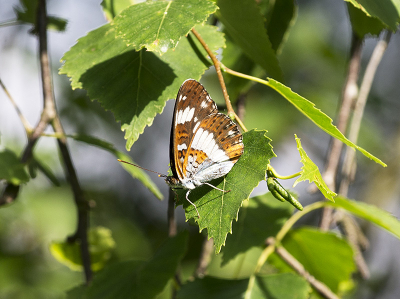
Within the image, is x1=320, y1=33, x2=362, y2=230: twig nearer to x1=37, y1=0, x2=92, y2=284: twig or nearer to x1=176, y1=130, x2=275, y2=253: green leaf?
x1=176, y1=130, x2=275, y2=253: green leaf

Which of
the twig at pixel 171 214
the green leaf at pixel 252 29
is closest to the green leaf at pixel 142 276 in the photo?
the twig at pixel 171 214

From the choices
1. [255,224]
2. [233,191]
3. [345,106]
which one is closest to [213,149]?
[233,191]

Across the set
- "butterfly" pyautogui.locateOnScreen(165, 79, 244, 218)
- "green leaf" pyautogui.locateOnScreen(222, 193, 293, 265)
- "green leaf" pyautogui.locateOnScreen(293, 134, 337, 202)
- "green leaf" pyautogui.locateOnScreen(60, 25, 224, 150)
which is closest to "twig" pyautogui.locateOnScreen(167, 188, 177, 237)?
"green leaf" pyautogui.locateOnScreen(222, 193, 293, 265)

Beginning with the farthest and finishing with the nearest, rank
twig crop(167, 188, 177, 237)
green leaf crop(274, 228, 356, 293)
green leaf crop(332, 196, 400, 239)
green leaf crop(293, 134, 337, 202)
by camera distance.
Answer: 1. green leaf crop(274, 228, 356, 293)
2. twig crop(167, 188, 177, 237)
3. green leaf crop(332, 196, 400, 239)
4. green leaf crop(293, 134, 337, 202)

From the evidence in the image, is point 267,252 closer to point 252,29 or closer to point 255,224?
point 255,224

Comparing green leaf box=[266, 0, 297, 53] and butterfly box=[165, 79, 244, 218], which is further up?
green leaf box=[266, 0, 297, 53]

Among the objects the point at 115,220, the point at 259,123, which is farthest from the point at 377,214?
the point at 115,220

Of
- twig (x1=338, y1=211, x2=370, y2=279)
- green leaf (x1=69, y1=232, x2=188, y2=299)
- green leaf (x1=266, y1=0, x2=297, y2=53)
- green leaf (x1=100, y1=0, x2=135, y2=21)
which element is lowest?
twig (x1=338, y1=211, x2=370, y2=279)
